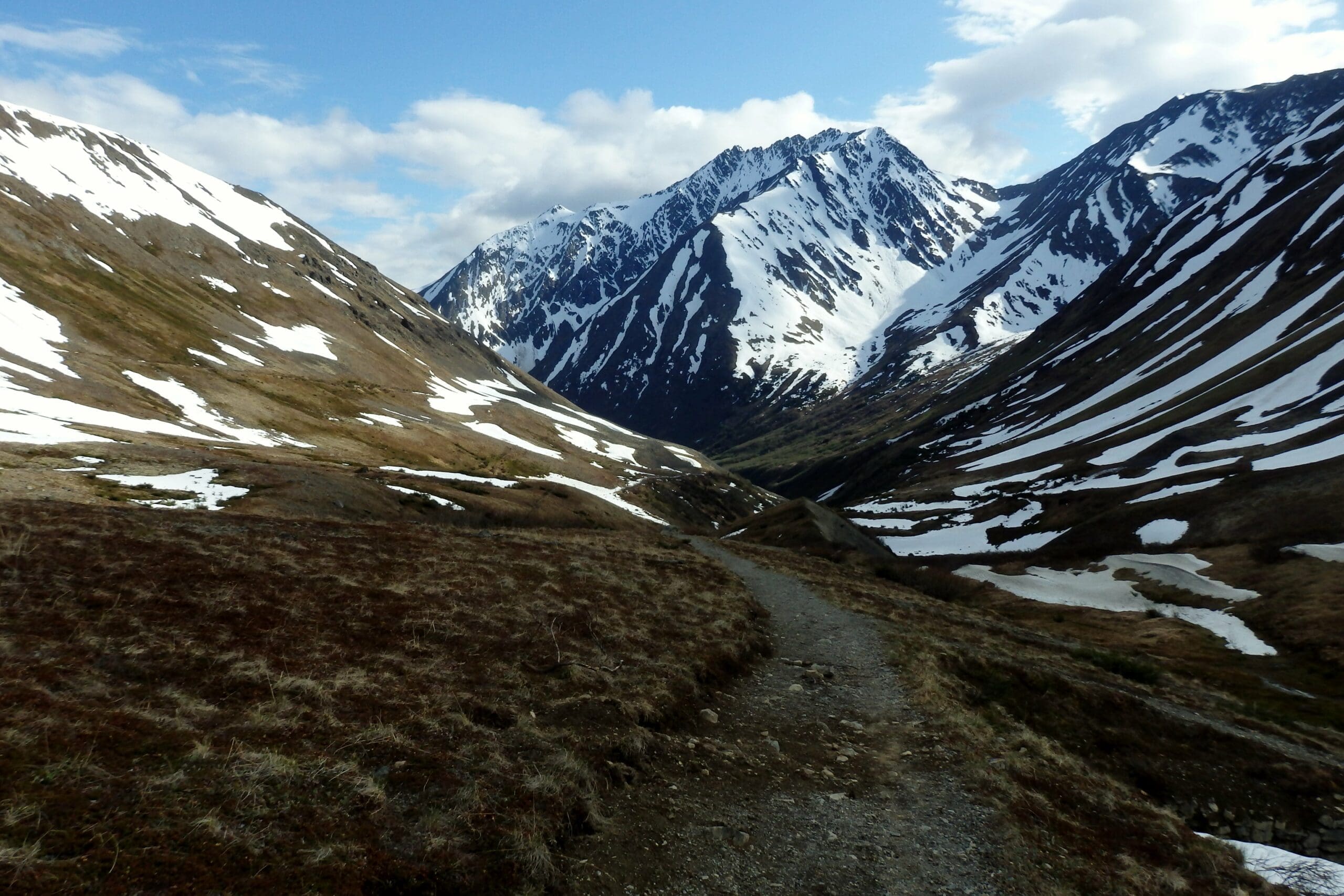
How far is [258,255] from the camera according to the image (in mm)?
171750

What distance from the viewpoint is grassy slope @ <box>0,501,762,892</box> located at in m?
7.73

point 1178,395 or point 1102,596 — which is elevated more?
point 1178,395

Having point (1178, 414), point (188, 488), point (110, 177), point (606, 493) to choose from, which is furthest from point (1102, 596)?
point (110, 177)

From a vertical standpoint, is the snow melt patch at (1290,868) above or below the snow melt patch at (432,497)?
above

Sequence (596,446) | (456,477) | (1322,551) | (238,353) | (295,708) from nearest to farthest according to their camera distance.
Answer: (295,708), (1322,551), (456,477), (238,353), (596,446)

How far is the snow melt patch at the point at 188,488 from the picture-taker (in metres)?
32.2

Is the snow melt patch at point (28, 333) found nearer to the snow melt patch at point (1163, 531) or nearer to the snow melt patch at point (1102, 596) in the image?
the snow melt patch at point (1102, 596)

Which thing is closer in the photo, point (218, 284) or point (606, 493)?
point (606, 493)

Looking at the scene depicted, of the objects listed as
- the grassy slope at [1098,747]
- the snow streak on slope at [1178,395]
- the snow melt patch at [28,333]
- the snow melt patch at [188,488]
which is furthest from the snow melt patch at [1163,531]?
the snow melt patch at [28,333]

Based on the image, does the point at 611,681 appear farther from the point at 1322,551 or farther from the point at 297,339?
the point at 297,339

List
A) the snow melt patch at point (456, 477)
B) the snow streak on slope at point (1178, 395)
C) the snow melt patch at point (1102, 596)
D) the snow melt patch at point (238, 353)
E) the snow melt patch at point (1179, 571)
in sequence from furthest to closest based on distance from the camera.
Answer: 1. the snow melt patch at point (238, 353)
2. the snow streak on slope at point (1178, 395)
3. the snow melt patch at point (456, 477)
4. the snow melt patch at point (1179, 571)
5. the snow melt patch at point (1102, 596)

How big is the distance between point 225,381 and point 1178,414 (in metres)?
129

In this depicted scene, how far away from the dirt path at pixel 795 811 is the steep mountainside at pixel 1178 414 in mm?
60965

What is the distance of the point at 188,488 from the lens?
3572 cm
